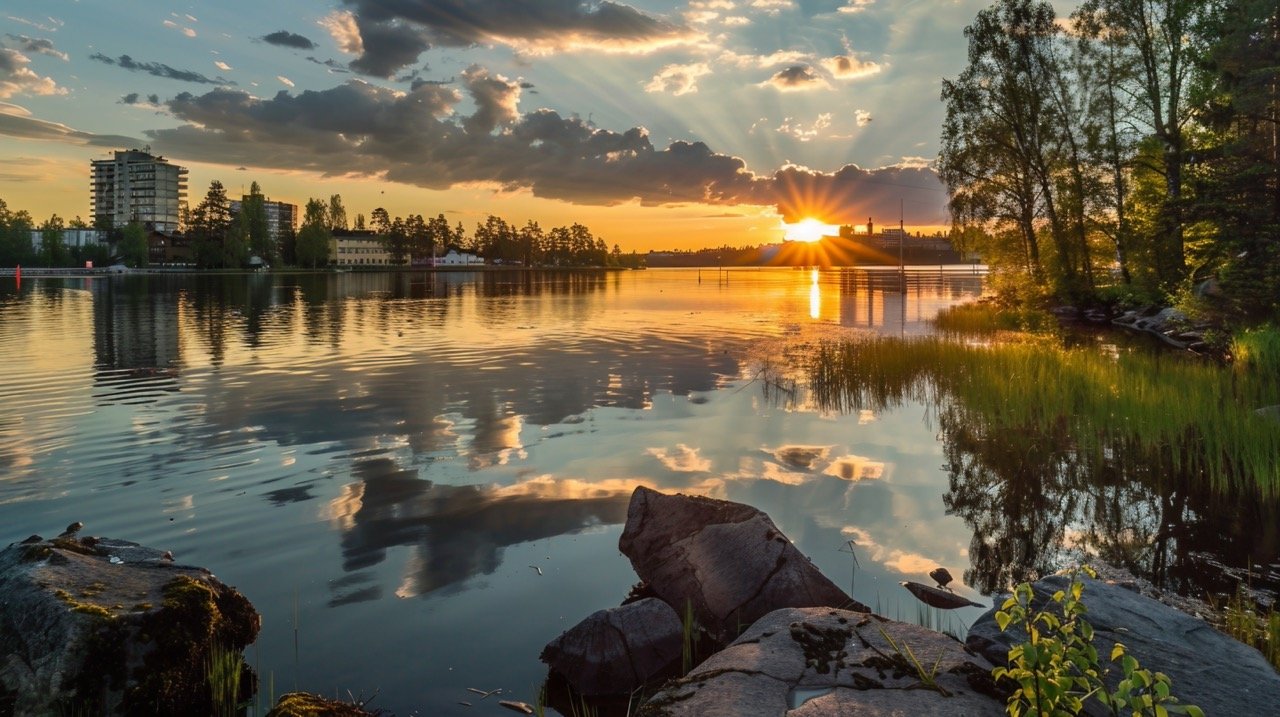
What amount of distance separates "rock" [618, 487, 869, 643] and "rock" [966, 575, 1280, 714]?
94.1 inches

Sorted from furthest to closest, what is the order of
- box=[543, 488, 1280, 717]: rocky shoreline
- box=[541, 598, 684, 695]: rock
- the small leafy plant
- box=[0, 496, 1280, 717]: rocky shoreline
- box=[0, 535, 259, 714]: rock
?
box=[541, 598, 684, 695]: rock
box=[0, 535, 259, 714]: rock
box=[0, 496, 1280, 717]: rocky shoreline
box=[543, 488, 1280, 717]: rocky shoreline
the small leafy plant

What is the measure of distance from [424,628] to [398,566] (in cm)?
190

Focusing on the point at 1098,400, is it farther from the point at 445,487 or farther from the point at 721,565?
the point at 445,487

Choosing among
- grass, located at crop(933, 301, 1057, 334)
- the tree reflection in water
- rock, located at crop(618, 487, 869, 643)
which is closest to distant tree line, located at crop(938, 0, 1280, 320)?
grass, located at crop(933, 301, 1057, 334)

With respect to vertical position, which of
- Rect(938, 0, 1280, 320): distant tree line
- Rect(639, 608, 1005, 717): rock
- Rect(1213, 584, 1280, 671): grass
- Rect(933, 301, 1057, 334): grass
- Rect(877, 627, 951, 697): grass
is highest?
Rect(938, 0, 1280, 320): distant tree line

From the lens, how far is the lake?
8273 millimetres

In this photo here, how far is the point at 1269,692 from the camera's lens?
480 cm

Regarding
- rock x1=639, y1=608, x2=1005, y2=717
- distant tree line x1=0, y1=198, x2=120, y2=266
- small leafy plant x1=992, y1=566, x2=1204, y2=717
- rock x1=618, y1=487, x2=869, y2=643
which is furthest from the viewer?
distant tree line x1=0, y1=198, x2=120, y2=266

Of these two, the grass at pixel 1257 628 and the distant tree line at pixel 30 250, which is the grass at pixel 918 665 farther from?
the distant tree line at pixel 30 250

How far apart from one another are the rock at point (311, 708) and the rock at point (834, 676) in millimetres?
2830

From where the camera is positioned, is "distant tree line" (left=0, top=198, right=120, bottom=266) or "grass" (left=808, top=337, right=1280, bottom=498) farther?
"distant tree line" (left=0, top=198, right=120, bottom=266)

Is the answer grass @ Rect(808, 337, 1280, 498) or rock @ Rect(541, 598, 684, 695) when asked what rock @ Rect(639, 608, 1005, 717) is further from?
grass @ Rect(808, 337, 1280, 498)

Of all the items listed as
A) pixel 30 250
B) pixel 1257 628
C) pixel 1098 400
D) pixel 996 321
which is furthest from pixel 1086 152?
pixel 30 250

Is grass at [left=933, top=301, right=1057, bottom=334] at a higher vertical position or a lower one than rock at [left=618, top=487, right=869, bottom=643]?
higher
